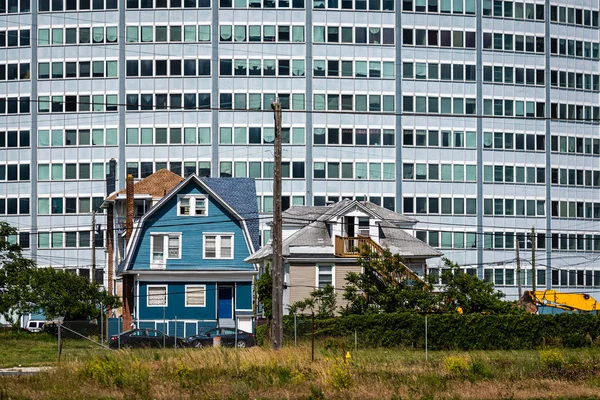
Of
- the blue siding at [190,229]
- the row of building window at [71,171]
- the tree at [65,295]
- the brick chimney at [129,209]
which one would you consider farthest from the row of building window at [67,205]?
the tree at [65,295]

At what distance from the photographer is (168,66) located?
108938 millimetres

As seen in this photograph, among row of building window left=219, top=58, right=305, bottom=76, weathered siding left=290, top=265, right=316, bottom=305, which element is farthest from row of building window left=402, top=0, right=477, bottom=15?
weathered siding left=290, top=265, right=316, bottom=305

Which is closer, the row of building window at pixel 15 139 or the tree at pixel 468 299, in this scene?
the tree at pixel 468 299

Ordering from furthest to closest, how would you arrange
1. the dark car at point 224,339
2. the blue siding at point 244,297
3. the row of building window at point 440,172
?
the row of building window at point 440,172
the blue siding at point 244,297
the dark car at point 224,339

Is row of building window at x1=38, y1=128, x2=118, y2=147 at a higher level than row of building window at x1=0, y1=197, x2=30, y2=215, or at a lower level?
higher

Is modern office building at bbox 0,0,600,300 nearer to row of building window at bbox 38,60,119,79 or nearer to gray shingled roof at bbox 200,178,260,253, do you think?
row of building window at bbox 38,60,119,79

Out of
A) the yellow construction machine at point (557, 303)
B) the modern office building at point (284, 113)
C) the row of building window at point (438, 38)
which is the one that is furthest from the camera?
the row of building window at point (438, 38)

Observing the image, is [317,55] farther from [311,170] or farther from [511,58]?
[511,58]

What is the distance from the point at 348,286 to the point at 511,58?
6069 cm

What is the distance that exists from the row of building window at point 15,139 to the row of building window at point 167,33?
1422 cm

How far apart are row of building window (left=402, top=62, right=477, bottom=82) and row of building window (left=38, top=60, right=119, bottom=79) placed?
1172 inches

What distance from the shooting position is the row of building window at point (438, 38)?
366 ft

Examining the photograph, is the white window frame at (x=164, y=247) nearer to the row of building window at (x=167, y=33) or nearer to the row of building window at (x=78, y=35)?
the row of building window at (x=167, y=33)

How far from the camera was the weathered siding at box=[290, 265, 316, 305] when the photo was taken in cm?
6569
